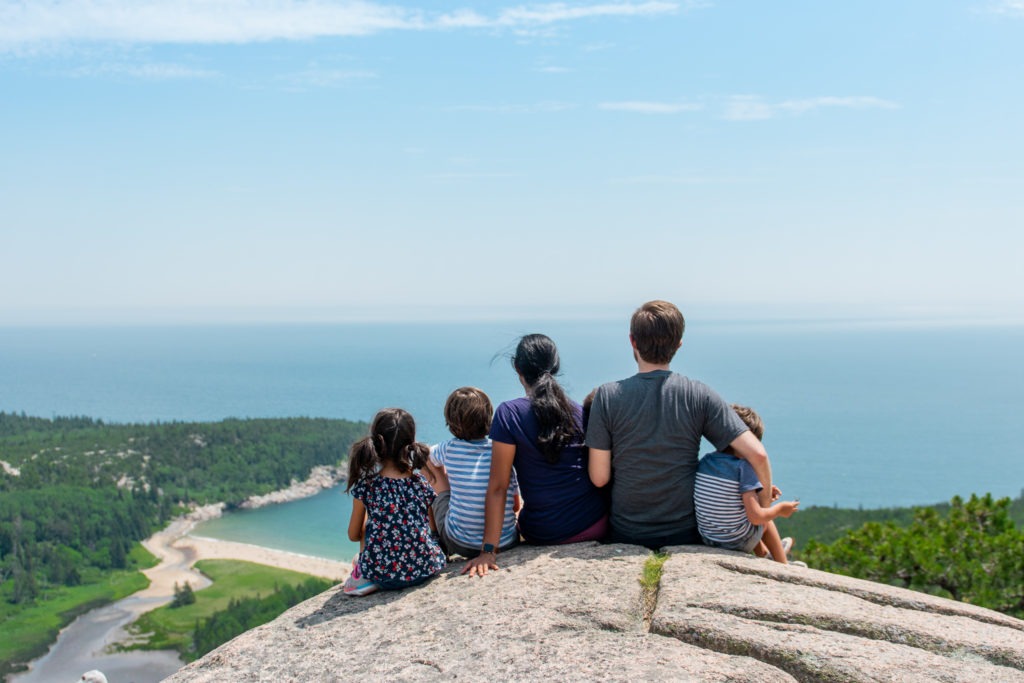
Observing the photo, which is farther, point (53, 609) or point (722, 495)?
point (53, 609)

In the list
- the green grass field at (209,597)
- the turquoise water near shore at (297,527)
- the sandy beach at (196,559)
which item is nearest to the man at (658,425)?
the green grass field at (209,597)

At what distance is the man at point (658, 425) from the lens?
4832 mm

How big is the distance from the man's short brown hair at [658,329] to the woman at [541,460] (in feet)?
1.99

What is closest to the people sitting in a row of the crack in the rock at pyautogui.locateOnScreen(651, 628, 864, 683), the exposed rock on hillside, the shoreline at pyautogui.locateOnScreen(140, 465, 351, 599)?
the exposed rock on hillside

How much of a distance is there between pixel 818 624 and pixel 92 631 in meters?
72.9

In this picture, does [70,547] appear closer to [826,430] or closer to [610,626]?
[610,626]

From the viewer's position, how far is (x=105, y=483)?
9781 cm

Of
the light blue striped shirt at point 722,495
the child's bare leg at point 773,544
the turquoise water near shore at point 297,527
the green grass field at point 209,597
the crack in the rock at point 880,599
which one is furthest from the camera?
the turquoise water near shore at point 297,527

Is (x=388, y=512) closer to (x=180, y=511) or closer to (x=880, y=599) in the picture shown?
(x=880, y=599)

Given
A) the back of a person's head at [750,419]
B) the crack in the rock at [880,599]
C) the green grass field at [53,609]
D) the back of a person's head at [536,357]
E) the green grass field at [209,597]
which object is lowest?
the green grass field at [53,609]

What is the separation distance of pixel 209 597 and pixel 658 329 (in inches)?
2825

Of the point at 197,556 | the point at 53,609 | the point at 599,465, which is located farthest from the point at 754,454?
the point at 197,556

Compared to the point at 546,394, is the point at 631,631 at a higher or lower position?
lower

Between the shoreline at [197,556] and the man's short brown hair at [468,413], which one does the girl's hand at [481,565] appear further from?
the shoreline at [197,556]
